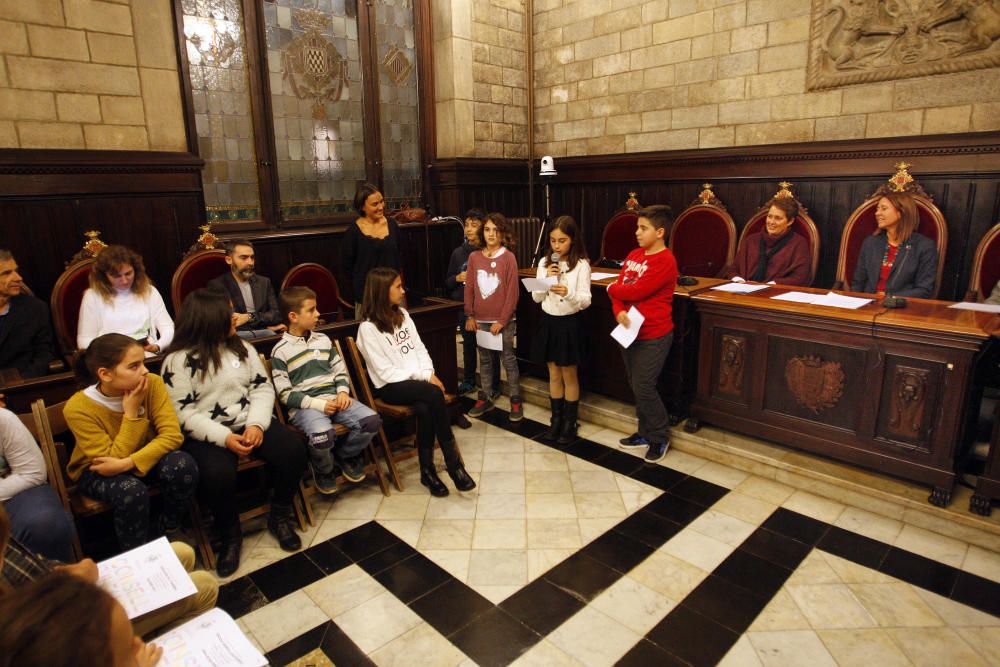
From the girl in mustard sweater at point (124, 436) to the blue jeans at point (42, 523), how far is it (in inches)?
6.9

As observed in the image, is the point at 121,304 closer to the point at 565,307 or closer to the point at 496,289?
the point at 496,289

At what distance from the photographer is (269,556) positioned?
9.36 ft

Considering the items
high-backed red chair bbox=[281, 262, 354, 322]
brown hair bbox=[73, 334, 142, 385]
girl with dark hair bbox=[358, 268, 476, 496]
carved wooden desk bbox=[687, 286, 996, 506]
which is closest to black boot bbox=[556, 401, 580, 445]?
carved wooden desk bbox=[687, 286, 996, 506]

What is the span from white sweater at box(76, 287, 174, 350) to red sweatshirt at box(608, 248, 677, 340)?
2530 millimetres

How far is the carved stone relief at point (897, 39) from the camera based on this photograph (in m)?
4.02

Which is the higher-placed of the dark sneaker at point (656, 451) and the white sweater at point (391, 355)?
the white sweater at point (391, 355)

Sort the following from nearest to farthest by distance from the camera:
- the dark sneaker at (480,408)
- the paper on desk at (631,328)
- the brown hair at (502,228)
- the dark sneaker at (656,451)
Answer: the paper on desk at (631,328)
the dark sneaker at (656,451)
the brown hair at (502,228)
the dark sneaker at (480,408)

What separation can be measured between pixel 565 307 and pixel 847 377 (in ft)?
5.13

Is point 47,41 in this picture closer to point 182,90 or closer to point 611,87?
point 182,90

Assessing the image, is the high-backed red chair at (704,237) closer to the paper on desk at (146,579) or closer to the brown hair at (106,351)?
the brown hair at (106,351)

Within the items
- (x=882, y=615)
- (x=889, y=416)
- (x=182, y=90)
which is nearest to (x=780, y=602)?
(x=882, y=615)

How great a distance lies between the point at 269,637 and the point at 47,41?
398 centimetres

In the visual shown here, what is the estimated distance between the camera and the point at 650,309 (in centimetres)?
354

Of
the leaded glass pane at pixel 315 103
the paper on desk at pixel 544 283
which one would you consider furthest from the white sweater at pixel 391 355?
the leaded glass pane at pixel 315 103
